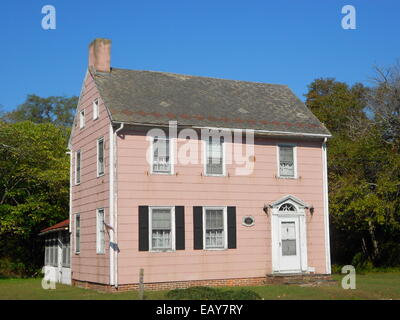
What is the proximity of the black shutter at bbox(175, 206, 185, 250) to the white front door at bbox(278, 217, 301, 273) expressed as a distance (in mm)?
4090

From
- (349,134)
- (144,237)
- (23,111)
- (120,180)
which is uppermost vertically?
(23,111)

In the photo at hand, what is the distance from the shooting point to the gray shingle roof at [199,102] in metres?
22.8

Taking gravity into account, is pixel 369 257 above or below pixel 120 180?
below

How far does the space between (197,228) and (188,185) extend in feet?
5.34

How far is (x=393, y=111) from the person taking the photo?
31797 mm

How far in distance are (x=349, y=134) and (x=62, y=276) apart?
17.5 meters

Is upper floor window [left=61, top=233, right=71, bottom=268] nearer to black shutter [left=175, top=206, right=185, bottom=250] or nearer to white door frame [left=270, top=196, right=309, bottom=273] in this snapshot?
black shutter [left=175, top=206, right=185, bottom=250]

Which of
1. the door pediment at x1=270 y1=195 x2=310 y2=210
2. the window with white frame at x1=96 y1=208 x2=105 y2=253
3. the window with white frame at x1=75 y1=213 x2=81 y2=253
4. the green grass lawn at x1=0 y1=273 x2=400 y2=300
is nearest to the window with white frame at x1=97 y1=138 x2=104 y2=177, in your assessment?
the window with white frame at x1=96 y1=208 x2=105 y2=253

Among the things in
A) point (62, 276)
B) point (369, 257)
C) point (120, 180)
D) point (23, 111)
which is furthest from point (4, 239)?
point (23, 111)

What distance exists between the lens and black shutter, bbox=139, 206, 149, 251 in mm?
21359

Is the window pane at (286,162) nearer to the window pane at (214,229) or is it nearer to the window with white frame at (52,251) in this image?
the window pane at (214,229)
